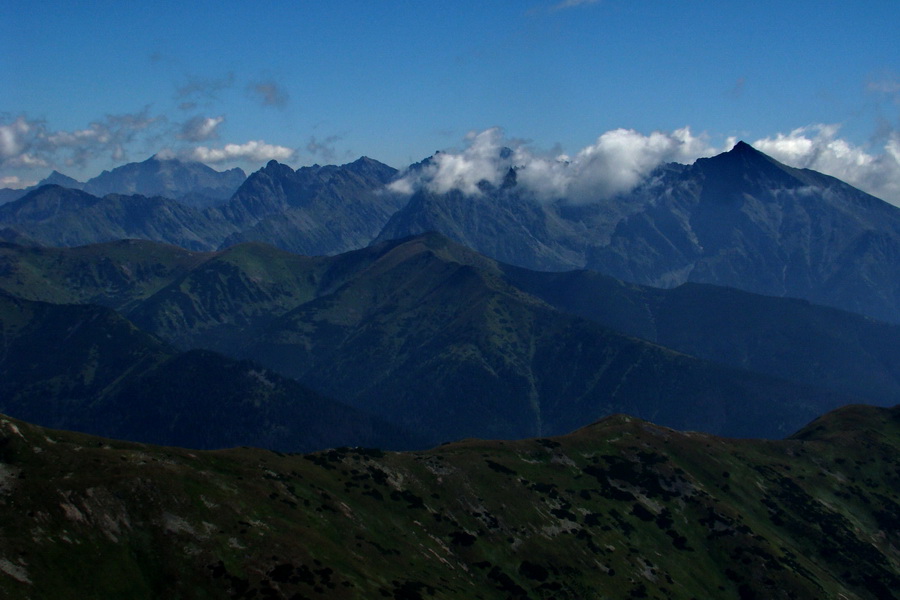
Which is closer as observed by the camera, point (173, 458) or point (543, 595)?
point (173, 458)

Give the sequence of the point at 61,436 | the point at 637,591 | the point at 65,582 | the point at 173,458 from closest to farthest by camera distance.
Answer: the point at 65,582 → the point at 61,436 → the point at 173,458 → the point at 637,591

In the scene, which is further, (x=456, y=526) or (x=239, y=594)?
(x=456, y=526)

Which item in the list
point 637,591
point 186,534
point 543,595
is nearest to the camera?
point 186,534

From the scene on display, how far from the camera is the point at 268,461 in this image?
624 ft

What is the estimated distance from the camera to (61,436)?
512ft

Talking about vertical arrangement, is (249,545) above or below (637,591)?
below

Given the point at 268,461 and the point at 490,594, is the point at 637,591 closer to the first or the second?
the point at 490,594

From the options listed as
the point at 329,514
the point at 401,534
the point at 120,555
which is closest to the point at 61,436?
the point at 120,555

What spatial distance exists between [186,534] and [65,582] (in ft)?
78.0

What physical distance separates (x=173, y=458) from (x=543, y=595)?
9270cm

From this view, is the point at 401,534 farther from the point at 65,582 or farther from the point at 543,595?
the point at 65,582

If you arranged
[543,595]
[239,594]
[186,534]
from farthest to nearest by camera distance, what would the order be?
1. [543,595]
2. [186,534]
3. [239,594]

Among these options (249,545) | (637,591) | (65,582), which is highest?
(637,591)

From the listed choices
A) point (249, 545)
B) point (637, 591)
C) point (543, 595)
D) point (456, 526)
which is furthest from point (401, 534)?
point (637, 591)
